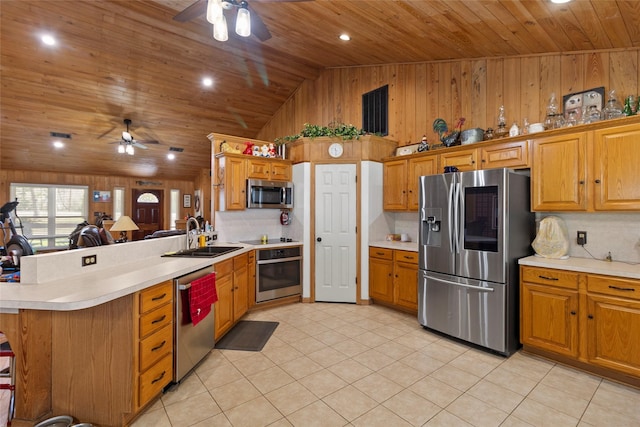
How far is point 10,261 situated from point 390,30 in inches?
172

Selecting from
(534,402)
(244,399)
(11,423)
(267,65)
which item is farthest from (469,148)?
(11,423)

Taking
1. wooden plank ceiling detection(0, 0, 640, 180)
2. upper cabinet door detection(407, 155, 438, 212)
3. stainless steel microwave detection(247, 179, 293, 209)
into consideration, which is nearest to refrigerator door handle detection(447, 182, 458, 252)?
upper cabinet door detection(407, 155, 438, 212)

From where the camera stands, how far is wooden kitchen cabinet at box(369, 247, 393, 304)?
415 centimetres

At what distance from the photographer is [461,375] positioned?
2557 millimetres

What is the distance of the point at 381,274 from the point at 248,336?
1925 millimetres

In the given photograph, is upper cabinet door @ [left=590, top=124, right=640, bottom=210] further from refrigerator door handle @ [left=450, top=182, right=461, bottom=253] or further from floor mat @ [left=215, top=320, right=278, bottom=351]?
floor mat @ [left=215, top=320, right=278, bottom=351]

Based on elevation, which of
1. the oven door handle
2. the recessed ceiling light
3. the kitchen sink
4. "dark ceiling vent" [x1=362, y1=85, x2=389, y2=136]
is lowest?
the oven door handle

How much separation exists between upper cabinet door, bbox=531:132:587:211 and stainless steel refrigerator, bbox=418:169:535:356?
13 centimetres

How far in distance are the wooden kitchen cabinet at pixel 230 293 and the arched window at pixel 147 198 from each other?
25.2 feet

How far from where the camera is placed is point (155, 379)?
211 cm

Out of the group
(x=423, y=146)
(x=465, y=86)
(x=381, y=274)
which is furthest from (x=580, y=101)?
(x=381, y=274)

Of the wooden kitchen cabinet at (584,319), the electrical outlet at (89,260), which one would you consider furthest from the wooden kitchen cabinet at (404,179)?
the electrical outlet at (89,260)

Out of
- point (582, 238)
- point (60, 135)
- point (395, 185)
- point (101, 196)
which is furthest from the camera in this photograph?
point (101, 196)

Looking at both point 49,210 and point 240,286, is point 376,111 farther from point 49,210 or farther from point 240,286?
point 49,210
